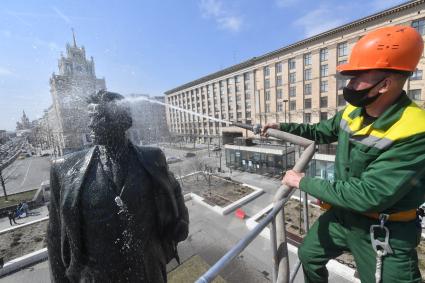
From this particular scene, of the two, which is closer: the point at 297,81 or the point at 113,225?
the point at 113,225

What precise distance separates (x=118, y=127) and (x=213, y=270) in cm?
138

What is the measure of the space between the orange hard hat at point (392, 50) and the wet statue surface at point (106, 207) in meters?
2.24

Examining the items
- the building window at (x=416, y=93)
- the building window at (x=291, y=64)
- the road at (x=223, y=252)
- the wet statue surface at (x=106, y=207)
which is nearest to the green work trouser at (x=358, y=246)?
the wet statue surface at (x=106, y=207)

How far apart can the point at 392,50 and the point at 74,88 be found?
12.0ft

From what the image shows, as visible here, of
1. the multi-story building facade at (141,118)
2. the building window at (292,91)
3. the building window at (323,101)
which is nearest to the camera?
the multi-story building facade at (141,118)

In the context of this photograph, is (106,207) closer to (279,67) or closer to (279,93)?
(279,93)

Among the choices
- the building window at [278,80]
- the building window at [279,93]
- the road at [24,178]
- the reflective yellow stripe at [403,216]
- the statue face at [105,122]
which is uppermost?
the building window at [278,80]

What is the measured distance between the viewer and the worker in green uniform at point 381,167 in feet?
5.86

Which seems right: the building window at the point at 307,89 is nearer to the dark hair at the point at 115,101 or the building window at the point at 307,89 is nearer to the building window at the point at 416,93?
the building window at the point at 416,93

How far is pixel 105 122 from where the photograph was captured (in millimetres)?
1952

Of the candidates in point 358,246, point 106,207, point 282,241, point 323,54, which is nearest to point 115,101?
point 106,207

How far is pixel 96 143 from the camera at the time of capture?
2.04 m

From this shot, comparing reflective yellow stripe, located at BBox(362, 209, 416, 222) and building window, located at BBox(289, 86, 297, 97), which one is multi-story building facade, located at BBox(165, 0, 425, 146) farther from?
reflective yellow stripe, located at BBox(362, 209, 416, 222)

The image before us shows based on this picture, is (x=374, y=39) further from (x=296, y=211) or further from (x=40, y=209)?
(x=40, y=209)
